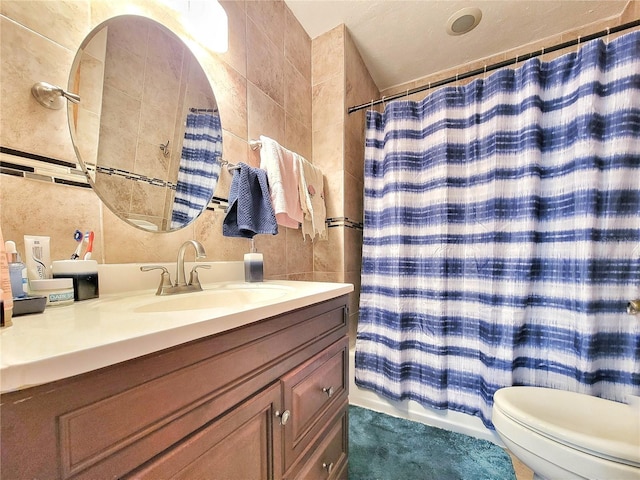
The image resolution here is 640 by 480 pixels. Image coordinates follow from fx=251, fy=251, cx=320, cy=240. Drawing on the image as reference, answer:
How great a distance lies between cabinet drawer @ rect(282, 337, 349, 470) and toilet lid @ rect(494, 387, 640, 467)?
602 millimetres

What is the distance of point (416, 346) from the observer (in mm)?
1396

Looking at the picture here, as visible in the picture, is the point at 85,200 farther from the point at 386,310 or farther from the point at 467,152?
the point at 467,152

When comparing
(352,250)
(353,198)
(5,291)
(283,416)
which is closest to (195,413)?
(283,416)

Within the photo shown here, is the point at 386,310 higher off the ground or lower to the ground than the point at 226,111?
lower

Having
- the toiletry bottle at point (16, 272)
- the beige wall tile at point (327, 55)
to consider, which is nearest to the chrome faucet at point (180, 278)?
the toiletry bottle at point (16, 272)

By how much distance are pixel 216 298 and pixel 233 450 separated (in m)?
0.44

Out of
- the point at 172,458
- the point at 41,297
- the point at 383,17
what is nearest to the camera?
the point at 172,458

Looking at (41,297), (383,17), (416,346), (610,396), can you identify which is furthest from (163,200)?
(610,396)

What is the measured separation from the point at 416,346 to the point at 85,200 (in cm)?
155

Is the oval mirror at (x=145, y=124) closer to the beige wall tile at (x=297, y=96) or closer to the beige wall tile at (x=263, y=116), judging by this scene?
the beige wall tile at (x=263, y=116)

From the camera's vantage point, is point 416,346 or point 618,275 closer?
point 618,275

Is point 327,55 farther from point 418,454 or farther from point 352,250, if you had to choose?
point 418,454

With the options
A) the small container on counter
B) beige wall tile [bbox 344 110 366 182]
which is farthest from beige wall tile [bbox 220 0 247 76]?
the small container on counter

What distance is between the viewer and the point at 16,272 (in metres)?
0.50
